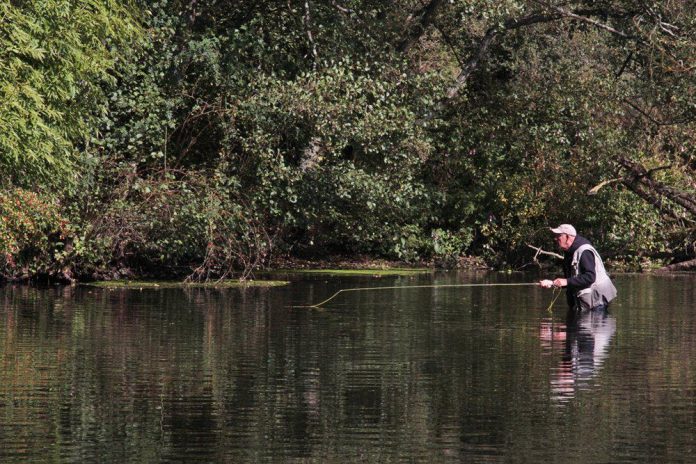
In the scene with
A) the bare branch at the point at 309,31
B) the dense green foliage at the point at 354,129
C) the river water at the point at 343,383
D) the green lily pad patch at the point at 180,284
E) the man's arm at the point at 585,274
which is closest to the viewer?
the river water at the point at 343,383

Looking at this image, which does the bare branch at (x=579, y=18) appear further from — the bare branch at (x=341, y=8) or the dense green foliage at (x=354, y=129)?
the bare branch at (x=341, y=8)

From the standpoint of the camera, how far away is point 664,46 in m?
33.3

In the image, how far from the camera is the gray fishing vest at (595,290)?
2150 centimetres

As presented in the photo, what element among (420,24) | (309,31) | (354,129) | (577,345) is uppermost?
(420,24)

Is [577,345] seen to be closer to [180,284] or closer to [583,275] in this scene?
[583,275]

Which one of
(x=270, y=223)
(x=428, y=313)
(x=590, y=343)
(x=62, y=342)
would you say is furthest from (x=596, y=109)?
(x=62, y=342)

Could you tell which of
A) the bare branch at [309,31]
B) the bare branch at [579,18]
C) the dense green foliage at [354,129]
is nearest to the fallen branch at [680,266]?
the dense green foliage at [354,129]

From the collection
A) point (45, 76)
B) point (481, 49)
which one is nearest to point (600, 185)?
point (481, 49)

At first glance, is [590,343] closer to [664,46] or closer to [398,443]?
[398,443]

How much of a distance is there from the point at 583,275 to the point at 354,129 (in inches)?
398

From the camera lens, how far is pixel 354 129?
30516mm

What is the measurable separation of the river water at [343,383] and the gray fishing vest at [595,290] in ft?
1.09

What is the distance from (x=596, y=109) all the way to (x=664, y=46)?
2.54m

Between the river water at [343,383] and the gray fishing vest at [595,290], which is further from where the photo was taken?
the gray fishing vest at [595,290]
